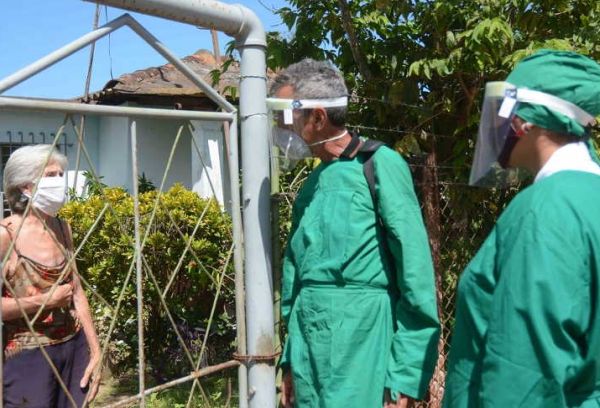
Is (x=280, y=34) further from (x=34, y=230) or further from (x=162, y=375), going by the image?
(x=162, y=375)

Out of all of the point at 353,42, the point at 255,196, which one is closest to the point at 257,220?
the point at 255,196

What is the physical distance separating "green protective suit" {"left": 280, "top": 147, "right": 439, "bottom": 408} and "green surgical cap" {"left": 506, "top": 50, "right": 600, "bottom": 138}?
704mm

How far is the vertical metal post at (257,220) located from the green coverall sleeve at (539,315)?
1.44m

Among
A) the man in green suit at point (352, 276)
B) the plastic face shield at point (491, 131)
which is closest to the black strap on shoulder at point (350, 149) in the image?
the man in green suit at point (352, 276)

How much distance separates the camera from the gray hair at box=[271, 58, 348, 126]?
8.54 feet

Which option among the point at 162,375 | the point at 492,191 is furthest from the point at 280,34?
the point at 162,375

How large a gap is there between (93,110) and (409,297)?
130cm

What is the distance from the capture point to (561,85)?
1770 millimetres

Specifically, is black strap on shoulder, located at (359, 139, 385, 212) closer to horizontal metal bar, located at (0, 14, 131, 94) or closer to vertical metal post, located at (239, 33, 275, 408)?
vertical metal post, located at (239, 33, 275, 408)

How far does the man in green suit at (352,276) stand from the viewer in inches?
94.4

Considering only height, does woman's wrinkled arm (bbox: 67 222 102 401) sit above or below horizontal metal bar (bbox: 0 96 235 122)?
below

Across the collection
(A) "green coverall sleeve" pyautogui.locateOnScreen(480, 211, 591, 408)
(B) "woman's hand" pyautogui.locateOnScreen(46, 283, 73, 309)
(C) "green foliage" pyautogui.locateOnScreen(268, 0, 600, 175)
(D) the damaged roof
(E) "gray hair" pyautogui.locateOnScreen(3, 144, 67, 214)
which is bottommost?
(B) "woman's hand" pyautogui.locateOnScreen(46, 283, 73, 309)

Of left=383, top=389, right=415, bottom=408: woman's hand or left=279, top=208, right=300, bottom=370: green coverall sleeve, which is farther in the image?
left=279, top=208, right=300, bottom=370: green coverall sleeve

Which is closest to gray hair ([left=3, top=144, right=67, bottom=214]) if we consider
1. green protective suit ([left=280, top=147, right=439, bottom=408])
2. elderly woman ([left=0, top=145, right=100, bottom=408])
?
elderly woman ([left=0, top=145, right=100, bottom=408])
